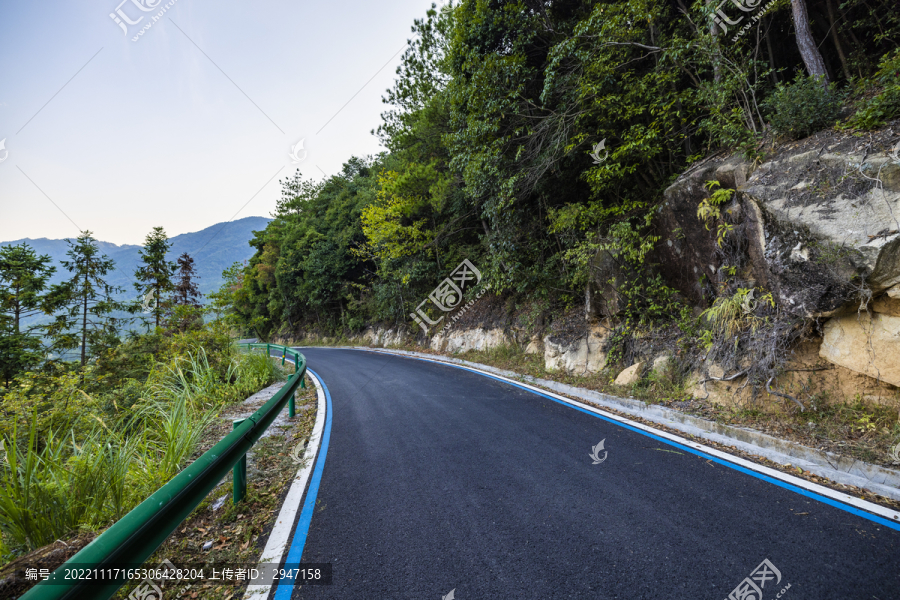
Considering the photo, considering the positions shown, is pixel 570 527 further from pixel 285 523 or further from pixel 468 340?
pixel 468 340

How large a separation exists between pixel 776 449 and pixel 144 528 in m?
5.40

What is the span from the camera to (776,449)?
145 inches

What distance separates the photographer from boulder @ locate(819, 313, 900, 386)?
360cm

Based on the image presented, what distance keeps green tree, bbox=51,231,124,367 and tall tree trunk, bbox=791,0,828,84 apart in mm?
20711

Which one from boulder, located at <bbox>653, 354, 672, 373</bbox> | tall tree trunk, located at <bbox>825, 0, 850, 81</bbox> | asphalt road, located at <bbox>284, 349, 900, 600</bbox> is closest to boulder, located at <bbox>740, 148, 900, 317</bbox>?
boulder, located at <bbox>653, 354, 672, 373</bbox>

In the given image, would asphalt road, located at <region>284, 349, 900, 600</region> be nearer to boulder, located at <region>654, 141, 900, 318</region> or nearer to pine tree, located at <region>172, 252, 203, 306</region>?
boulder, located at <region>654, 141, 900, 318</region>

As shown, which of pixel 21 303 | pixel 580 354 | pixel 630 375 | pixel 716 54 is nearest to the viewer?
pixel 716 54

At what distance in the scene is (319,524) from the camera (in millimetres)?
2828

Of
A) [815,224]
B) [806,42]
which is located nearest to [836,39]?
[806,42]

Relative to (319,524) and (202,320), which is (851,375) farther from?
(202,320)

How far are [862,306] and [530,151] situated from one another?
6721 mm

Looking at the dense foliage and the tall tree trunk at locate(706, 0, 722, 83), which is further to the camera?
the tall tree trunk at locate(706, 0, 722, 83)

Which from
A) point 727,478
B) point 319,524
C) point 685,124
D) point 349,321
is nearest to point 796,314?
point 727,478

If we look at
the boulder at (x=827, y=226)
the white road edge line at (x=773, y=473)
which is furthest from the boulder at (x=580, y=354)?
the boulder at (x=827, y=226)
